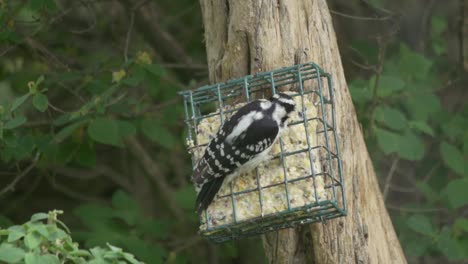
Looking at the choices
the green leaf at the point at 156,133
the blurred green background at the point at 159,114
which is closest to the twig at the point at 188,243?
the blurred green background at the point at 159,114

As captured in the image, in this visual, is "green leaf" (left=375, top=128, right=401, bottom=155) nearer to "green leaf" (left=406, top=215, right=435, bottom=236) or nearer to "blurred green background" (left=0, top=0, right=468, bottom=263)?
"blurred green background" (left=0, top=0, right=468, bottom=263)

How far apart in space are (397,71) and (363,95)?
2.14ft

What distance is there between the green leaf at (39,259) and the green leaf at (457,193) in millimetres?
3184

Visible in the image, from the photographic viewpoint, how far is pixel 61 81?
6.75 metres

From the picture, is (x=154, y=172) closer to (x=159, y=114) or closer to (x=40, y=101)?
(x=159, y=114)

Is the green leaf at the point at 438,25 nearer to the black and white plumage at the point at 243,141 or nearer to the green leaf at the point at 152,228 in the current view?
the green leaf at the point at 152,228

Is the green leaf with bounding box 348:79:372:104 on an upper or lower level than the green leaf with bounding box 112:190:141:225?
upper

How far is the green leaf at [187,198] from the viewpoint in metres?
7.16

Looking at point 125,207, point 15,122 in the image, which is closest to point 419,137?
point 125,207


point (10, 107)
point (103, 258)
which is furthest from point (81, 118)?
point (103, 258)

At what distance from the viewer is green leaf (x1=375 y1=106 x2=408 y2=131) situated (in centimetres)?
657

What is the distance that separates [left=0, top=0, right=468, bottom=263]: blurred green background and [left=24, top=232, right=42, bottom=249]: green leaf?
5.64 feet

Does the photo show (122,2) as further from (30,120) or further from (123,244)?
(123,244)

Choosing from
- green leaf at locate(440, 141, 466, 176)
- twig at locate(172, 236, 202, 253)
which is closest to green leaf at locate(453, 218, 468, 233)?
green leaf at locate(440, 141, 466, 176)
